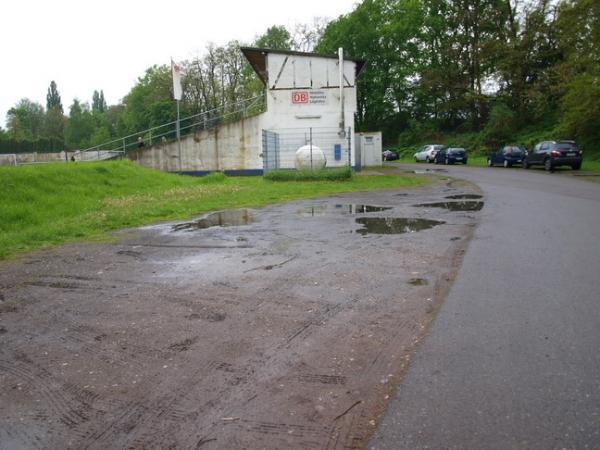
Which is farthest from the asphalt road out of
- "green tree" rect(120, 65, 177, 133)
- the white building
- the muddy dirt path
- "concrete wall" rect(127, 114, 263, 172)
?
"green tree" rect(120, 65, 177, 133)

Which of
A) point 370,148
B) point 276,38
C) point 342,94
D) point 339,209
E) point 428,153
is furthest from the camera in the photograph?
point 276,38

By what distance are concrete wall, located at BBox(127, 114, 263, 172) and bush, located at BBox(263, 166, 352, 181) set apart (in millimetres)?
6480

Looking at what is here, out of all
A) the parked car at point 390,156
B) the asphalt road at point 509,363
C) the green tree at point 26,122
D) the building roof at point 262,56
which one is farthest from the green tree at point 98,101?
the asphalt road at point 509,363

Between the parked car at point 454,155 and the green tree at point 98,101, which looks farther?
the green tree at point 98,101

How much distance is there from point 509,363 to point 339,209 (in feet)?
34.6

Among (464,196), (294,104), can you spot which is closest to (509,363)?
(464,196)

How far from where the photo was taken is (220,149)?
31469 millimetres

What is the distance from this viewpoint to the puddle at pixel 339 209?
13.7 meters

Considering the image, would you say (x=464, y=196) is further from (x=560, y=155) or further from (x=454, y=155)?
(x=454, y=155)

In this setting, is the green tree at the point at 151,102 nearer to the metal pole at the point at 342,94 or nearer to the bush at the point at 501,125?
the bush at the point at 501,125

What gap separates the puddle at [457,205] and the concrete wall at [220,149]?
17.5 metres

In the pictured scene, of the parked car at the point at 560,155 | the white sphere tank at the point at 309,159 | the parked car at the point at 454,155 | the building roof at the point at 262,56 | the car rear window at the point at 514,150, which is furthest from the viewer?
the parked car at the point at 454,155

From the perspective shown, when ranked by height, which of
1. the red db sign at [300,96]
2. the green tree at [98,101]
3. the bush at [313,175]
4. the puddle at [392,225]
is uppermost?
the green tree at [98,101]

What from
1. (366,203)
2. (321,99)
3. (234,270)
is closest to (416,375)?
(234,270)
